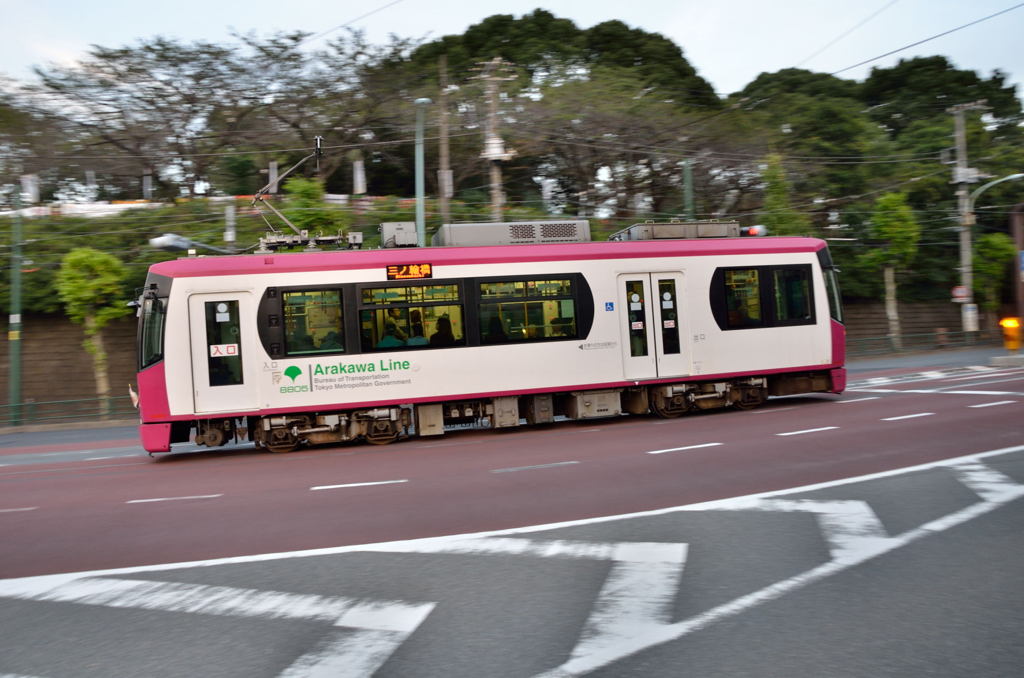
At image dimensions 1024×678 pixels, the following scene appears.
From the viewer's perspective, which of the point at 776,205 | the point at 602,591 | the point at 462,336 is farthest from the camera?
the point at 776,205

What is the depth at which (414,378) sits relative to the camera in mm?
13445

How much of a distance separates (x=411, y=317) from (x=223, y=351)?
2.98 meters

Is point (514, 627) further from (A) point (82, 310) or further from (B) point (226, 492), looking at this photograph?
(A) point (82, 310)

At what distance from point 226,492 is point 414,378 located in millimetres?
4412

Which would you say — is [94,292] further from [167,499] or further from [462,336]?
[167,499]

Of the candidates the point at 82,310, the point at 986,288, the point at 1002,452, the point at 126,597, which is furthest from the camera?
the point at 986,288

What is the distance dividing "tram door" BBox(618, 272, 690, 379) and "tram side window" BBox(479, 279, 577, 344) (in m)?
1.04

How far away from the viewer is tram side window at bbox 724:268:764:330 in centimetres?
1512

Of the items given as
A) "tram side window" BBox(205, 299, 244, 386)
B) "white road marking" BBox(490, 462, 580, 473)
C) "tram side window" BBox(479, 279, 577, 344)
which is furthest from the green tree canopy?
"tram side window" BBox(205, 299, 244, 386)

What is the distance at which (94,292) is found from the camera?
24.9 metres

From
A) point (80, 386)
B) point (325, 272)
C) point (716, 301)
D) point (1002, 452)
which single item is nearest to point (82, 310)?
point (80, 386)

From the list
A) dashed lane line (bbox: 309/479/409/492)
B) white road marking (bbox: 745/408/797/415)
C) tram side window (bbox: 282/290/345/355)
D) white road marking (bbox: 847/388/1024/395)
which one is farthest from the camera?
white road marking (bbox: 847/388/1024/395)

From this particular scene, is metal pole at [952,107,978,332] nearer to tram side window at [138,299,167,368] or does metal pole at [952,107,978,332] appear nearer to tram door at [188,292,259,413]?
tram door at [188,292,259,413]

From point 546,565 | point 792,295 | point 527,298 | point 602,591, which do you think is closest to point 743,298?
point 792,295
